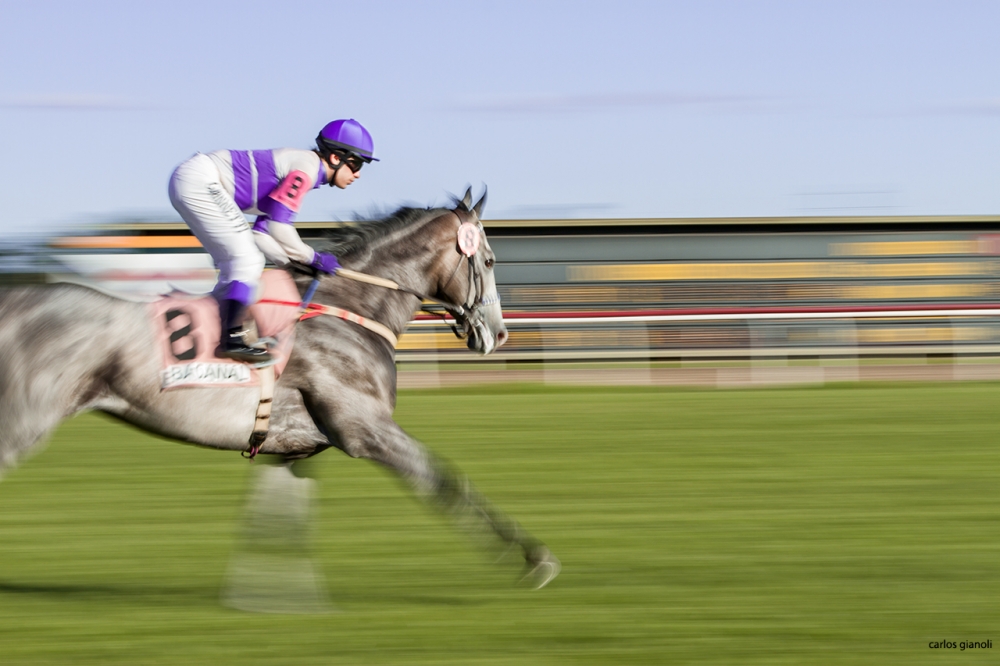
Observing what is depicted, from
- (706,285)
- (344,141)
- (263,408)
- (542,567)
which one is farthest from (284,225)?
(706,285)

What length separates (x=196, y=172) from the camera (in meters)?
4.77

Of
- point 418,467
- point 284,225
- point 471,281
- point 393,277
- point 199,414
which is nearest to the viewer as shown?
point 199,414

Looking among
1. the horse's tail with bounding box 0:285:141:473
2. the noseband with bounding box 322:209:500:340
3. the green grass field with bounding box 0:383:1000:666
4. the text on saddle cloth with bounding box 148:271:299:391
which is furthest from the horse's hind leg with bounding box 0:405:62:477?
the noseband with bounding box 322:209:500:340

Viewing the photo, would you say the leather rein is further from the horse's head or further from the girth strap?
the girth strap

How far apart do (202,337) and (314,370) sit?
43 cm

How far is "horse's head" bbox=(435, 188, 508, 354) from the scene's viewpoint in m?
5.31

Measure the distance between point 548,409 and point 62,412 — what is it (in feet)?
26.4

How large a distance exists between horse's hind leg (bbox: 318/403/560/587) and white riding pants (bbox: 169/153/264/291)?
0.63 m

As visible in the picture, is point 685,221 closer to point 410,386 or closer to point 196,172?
point 410,386

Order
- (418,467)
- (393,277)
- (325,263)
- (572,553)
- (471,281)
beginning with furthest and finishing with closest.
Answer: (572,553)
(471,281)
(393,277)
(325,263)
(418,467)

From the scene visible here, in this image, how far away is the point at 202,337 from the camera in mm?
4562

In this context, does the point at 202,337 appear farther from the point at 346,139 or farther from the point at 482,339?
the point at 482,339

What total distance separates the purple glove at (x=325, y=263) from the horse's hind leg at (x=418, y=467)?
0.60 m

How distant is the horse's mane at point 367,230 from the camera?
5.25m
